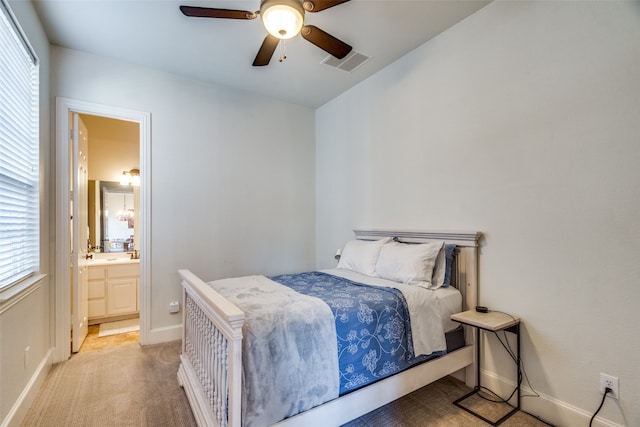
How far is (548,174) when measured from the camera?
2.02 meters

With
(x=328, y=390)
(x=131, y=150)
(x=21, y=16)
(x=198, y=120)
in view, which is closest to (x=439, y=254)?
(x=328, y=390)

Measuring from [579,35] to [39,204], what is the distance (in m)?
4.07

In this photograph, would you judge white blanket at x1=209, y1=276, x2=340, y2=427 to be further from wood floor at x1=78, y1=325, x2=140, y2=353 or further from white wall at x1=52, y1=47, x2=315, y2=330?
wood floor at x1=78, y1=325, x2=140, y2=353

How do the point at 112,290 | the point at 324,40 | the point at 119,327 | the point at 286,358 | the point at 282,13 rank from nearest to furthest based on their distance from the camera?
the point at 286,358 < the point at 282,13 < the point at 324,40 < the point at 119,327 < the point at 112,290

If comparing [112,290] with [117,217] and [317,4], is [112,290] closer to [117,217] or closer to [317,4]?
[117,217]

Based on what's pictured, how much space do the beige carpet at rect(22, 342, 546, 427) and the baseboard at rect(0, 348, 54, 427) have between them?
5 cm

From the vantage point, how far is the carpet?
11.7 ft

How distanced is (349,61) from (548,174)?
6.96 ft

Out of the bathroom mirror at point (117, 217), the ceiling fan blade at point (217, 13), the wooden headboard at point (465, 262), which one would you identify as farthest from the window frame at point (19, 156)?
the wooden headboard at point (465, 262)

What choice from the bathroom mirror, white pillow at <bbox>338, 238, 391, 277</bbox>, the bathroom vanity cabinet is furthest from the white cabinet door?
white pillow at <bbox>338, 238, 391, 277</bbox>

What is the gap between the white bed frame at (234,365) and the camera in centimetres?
141

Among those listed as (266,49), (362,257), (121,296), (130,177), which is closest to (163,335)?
(121,296)

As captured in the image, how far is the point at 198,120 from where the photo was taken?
11.5 ft

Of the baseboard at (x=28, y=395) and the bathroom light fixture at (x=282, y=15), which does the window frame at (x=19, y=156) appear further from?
the bathroom light fixture at (x=282, y=15)
